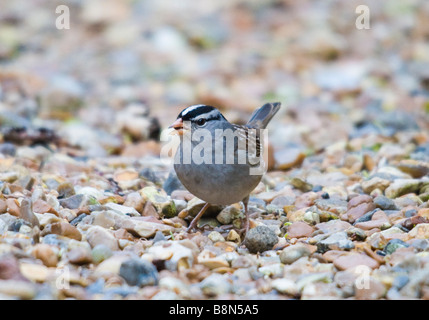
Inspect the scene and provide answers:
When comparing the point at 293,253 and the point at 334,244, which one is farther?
the point at 334,244

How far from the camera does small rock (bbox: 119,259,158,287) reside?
329cm

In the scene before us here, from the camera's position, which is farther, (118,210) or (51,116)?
(51,116)

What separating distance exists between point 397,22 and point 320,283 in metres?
7.96

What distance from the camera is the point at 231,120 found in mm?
7234

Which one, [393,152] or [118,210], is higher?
[393,152]

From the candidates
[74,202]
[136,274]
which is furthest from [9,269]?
[74,202]

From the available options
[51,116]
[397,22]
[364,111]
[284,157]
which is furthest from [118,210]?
[397,22]

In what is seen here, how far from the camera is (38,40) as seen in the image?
32.4 feet

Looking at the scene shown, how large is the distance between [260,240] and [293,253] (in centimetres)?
26

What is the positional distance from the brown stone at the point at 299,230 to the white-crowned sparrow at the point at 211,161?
0.30 m

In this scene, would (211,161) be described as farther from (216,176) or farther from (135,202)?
(135,202)
